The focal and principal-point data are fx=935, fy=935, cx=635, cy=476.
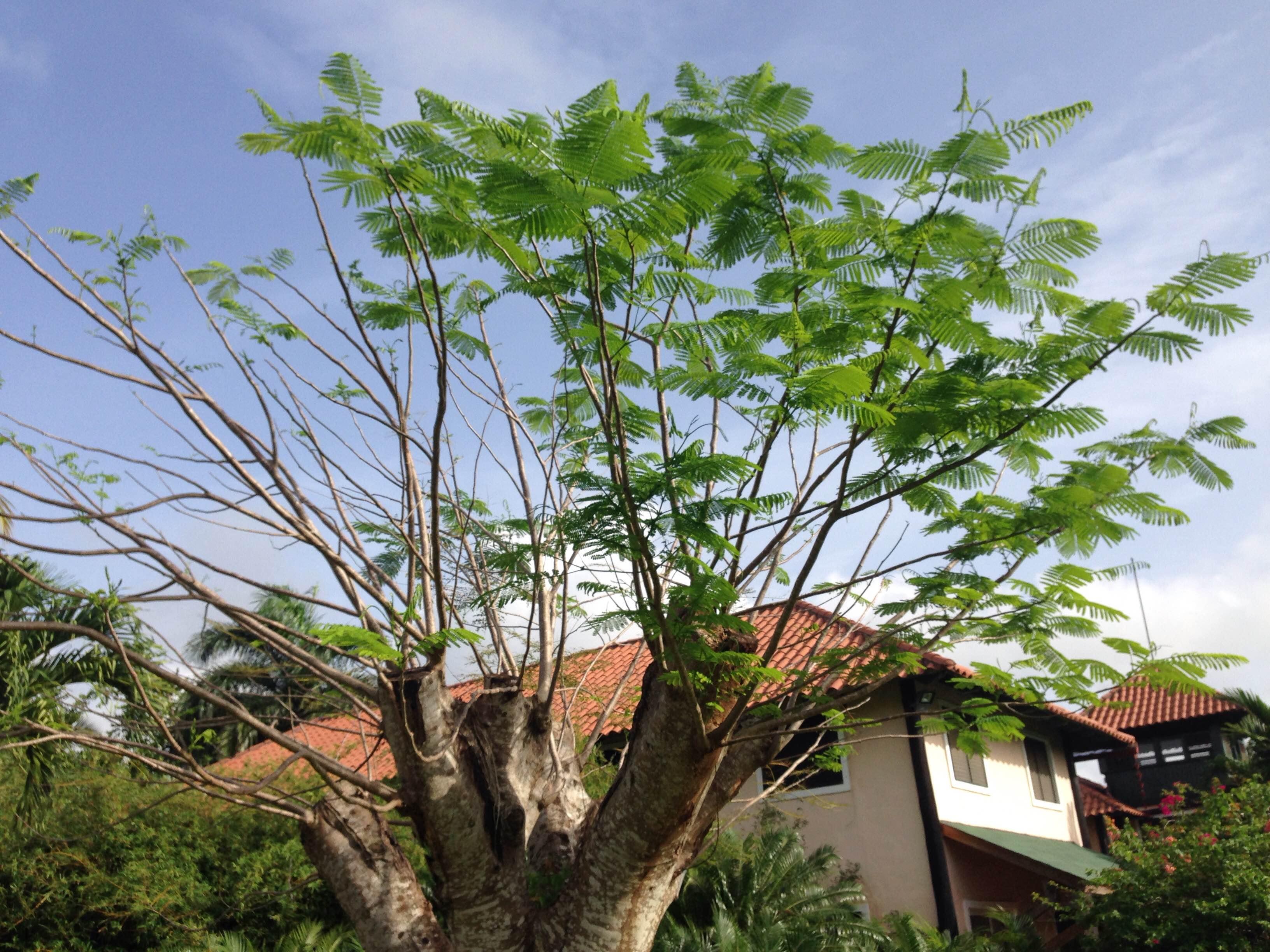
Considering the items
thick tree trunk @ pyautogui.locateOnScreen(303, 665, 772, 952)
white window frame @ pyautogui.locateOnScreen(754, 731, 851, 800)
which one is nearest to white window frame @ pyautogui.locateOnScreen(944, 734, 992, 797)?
white window frame @ pyautogui.locateOnScreen(754, 731, 851, 800)

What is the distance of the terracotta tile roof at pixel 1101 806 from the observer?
19438mm

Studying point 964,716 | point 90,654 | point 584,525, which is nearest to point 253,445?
point 584,525

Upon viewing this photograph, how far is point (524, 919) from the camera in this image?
5461mm

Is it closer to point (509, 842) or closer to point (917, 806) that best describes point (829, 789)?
point (917, 806)

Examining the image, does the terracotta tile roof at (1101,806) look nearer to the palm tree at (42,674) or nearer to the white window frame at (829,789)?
the white window frame at (829,789)

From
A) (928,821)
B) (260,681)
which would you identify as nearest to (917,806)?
(928,821)

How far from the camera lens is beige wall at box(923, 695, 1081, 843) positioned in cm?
1347

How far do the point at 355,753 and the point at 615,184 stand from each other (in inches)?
706

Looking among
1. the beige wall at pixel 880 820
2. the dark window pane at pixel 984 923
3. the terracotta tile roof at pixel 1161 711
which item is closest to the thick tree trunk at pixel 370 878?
the beige wall at pixel 880 820

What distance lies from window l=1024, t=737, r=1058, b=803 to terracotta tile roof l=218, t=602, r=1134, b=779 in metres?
0.94

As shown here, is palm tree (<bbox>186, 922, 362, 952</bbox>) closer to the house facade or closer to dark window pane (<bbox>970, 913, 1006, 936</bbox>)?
the house facade

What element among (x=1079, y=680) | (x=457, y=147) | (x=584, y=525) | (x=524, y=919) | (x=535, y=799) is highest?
(x=457, y=147)

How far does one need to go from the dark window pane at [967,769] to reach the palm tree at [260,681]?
891 cm

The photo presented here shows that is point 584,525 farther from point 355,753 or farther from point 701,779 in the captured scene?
point 355,753
